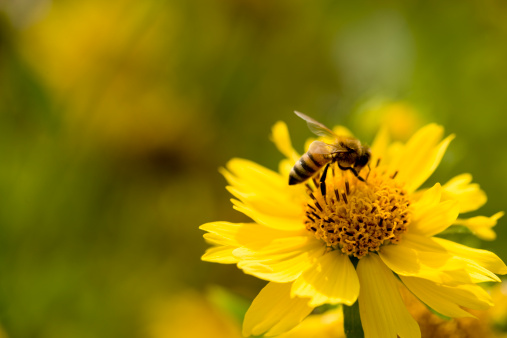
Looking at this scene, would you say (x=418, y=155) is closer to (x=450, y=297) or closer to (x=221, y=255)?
(x=450, y=297)

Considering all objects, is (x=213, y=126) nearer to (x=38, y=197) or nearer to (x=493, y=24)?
(x=38, y=197)

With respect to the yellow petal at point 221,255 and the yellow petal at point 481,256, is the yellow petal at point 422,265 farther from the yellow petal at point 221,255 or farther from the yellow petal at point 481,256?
the yellow petal at point 221,255

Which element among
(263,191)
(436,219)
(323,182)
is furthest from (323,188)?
(436,219)

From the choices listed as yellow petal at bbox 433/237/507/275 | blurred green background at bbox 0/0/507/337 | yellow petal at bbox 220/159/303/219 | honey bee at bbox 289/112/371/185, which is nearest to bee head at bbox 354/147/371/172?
honey bee at bbox 289/112/371/185

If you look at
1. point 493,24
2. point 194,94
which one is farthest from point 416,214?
point 493,24

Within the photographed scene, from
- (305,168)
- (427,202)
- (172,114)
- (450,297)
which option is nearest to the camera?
(450,297)

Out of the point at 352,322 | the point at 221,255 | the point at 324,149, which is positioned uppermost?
the point at 324,149

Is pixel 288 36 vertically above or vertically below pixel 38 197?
above
